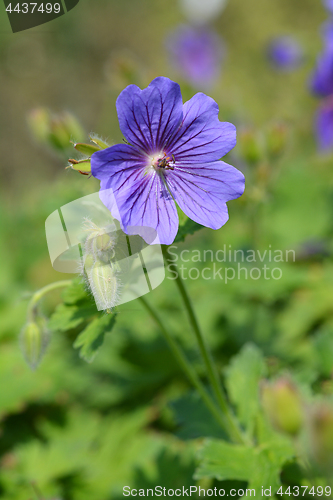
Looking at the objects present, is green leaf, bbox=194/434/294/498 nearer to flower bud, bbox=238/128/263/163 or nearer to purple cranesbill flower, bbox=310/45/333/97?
flower bud, bbox=238/128/263/163

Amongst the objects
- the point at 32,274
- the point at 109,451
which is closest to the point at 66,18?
the point at 32,274

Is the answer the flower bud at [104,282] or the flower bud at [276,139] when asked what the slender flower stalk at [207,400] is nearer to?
the flower bud at [104,282]

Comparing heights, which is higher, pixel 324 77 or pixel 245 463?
pixel 324 77

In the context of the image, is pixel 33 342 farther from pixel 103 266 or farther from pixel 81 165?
pixel 81 165

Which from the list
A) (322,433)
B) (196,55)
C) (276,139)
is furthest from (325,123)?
Answer: (322,433)

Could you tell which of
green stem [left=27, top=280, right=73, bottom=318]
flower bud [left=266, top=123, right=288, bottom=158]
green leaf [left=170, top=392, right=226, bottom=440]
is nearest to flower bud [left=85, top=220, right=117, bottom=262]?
green stem [left=27, top=280, right=73, bottom=318]

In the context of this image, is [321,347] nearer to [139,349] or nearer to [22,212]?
[139,349]

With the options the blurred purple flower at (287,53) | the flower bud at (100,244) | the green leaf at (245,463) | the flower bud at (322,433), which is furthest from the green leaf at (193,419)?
the blurred purple flower at (287,53)
